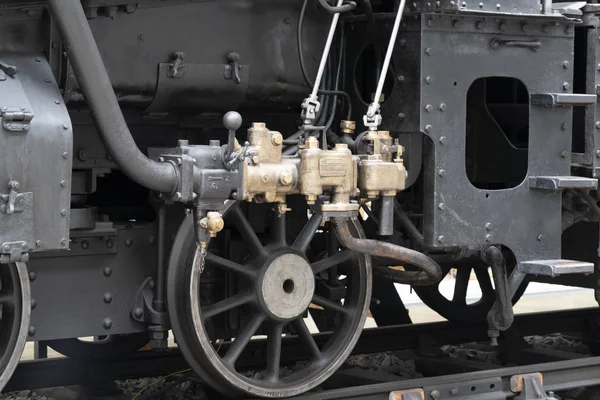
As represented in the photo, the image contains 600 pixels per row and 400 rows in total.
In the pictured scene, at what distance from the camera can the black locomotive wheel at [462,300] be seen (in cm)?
738

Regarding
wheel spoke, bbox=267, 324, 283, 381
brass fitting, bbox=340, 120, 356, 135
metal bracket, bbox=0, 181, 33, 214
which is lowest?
wheel spoke, bbox=267, 324, 283, 381

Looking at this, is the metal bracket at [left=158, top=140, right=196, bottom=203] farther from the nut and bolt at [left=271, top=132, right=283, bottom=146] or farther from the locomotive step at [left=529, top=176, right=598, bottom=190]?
the locomotive step at [left=529, top=176, right=598, bottom=190]

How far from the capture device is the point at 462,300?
7.64 meters

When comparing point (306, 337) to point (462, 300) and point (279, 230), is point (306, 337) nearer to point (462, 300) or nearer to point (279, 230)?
point (279, 230)

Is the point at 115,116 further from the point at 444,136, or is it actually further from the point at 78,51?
the point at 444,136

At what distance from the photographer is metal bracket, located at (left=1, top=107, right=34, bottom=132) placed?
4.04 meters

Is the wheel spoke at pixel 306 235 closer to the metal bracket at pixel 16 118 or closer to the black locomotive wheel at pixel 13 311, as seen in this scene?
the black locomotive wheel at pixel 13 311

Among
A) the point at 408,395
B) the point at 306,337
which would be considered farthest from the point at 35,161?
the point at 408,395

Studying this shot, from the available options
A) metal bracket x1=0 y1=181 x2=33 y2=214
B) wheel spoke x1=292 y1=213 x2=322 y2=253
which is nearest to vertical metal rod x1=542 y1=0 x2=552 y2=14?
wheel spoke x1=292 y1=213 x2=322 y2=253

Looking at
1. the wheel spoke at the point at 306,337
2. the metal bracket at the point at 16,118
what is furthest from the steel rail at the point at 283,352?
the metal bracket at the point at 16,118

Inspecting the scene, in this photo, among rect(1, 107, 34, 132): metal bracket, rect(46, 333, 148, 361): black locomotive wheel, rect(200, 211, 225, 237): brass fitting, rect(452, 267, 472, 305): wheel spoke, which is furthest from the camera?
rect(452, 267, 472, 305): wheel spoke

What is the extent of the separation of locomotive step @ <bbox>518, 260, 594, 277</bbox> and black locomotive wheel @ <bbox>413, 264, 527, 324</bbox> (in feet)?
5.95

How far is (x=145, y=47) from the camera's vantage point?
4859 mm

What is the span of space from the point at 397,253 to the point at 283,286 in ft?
1.80
